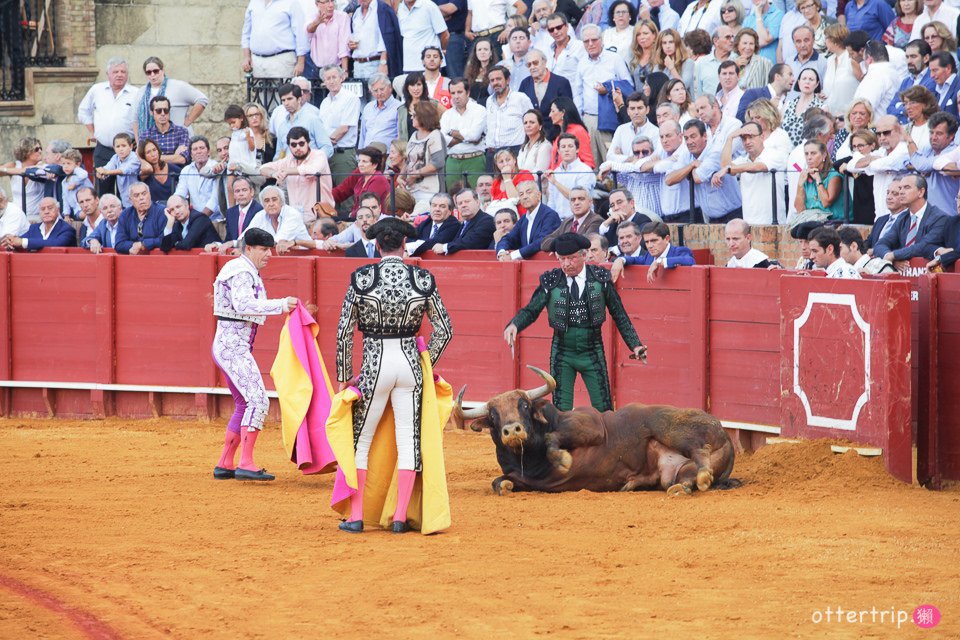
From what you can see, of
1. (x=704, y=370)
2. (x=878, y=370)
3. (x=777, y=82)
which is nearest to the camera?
(x=878, y=370)

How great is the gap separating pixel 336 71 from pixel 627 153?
11.0ft

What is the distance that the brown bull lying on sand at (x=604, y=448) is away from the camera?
27.6 feet

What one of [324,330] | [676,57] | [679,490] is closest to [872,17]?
[676,57]

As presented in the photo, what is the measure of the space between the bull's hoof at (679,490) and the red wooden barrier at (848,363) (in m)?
1.05

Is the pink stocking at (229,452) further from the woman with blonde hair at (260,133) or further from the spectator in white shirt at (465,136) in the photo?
the woman with blonde hair at (260,133)

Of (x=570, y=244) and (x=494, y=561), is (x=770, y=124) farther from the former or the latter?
(x=494, y=561)

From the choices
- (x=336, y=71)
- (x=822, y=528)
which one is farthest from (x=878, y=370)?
(x=336, y=71)

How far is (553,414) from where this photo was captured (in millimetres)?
8578

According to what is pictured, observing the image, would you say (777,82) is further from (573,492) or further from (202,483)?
(202,483)

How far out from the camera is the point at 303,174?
13500 mm

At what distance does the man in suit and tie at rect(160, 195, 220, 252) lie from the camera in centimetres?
1327

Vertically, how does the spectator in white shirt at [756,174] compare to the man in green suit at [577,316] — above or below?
above

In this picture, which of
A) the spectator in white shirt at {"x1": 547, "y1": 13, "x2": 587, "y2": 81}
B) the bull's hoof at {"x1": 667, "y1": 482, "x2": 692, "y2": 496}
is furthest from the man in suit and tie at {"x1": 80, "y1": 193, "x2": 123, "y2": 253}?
the bull's hoof at {"x1": 667, "y1": 482, "x2": 692, "y2": 496}

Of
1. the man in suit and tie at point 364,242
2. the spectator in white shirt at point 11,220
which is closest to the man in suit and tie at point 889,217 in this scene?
the man in suit and tie at point 364,242
